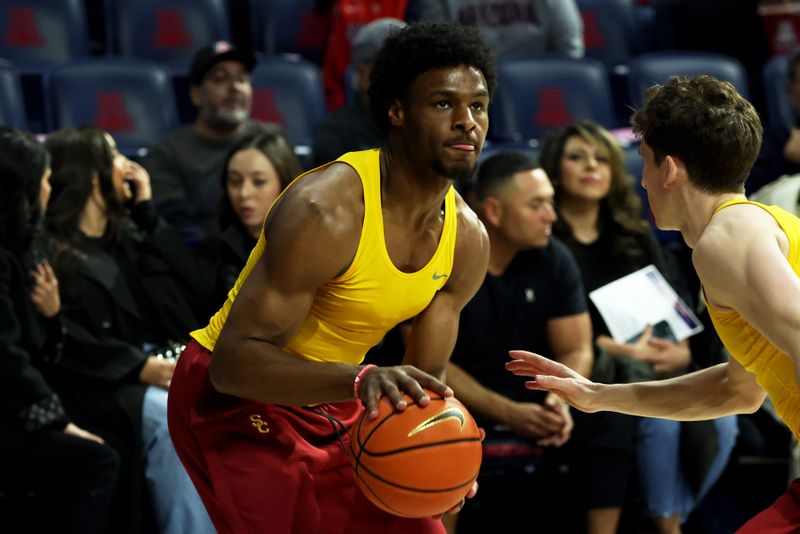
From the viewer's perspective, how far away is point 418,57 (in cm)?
306

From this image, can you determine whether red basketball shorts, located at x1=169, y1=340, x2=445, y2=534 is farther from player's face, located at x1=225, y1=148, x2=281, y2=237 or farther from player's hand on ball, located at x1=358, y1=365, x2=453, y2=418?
player's face, located at x1=225, y1=148, x2=281, y2=237

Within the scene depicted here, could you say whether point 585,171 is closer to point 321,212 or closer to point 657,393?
point 657,393

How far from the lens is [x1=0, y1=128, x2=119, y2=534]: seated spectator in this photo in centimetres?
436

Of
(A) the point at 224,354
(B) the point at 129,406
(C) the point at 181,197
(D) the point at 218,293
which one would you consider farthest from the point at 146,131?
(A) the point at 224,354

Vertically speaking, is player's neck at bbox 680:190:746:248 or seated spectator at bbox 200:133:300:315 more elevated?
player's neck at bbox 680:190:746:248

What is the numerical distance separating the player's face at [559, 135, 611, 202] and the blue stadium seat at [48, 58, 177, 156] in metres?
2.27

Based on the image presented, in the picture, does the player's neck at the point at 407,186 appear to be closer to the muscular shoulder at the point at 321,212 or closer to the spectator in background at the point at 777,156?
the muscular shoulder at the point at 321,212

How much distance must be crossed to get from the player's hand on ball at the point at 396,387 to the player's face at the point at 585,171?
2893 millimetres

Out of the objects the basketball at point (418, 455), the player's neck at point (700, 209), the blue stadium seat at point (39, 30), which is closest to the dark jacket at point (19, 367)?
the basketball at point (418, 455)

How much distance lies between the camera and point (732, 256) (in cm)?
248

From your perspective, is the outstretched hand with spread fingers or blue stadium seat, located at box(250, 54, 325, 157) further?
blue stadium seat, located at box(250, 54, 325, 157)

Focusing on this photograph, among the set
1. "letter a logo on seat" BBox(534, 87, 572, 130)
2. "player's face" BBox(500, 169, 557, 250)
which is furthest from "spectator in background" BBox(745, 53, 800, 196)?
"player's face" BBox(500, 169, 557, 250)

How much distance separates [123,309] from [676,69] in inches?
153

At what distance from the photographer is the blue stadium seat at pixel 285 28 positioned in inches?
299
